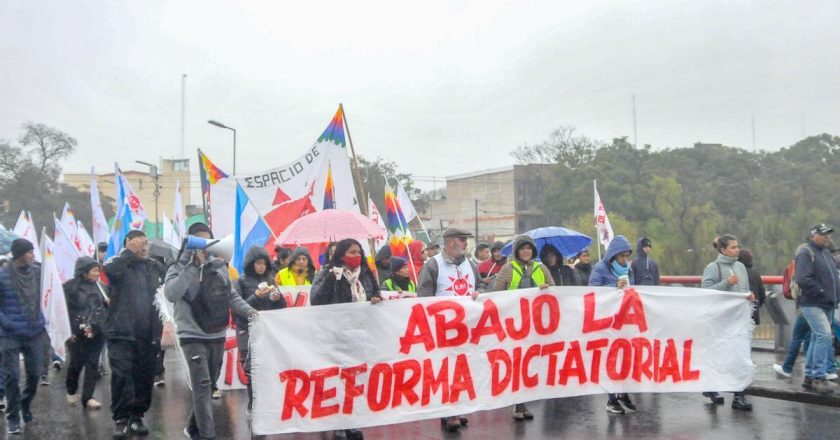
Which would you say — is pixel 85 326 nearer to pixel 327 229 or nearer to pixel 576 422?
pixel 327 229

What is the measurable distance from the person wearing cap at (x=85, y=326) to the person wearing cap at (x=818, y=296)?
7.54 m

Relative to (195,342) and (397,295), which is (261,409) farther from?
(397,295)

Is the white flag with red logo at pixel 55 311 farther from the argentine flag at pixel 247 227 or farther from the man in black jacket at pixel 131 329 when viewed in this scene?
the argentine flag at pixel 247 227

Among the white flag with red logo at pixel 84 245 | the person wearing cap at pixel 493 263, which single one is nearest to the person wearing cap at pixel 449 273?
the person wearing cap at pixel 493 263

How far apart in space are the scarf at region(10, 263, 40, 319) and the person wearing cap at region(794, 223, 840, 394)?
7.79 m

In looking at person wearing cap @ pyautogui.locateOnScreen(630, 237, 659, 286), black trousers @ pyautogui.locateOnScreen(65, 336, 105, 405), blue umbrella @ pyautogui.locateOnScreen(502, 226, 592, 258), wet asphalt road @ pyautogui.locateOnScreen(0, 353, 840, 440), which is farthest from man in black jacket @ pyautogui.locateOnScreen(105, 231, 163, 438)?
person wearing cap @ pyautogui.locateOnScreen(630, 237, 659, 286)

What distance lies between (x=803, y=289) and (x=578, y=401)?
268 cm

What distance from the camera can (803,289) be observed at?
8.46m

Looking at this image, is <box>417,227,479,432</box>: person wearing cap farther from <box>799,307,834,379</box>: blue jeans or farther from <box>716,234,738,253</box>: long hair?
<box>799,307,834,379</box>: blue jeans

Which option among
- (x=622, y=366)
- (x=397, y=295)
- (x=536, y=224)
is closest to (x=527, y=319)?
(x=622, y=366)

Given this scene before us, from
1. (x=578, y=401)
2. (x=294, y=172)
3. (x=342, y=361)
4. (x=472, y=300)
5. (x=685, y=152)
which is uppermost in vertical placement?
(x=685, y=152)

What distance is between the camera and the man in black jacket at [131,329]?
6.84 meters

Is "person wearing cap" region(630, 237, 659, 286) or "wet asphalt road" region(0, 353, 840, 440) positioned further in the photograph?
"person wearing cap" region(630, 237, 659, 286)

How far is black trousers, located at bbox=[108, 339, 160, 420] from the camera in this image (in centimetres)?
687
